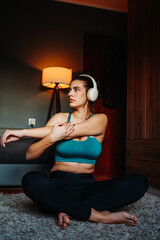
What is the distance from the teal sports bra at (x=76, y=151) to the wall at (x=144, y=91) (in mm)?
1100

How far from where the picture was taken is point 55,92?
14.0 ft

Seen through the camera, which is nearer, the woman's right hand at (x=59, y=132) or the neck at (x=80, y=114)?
the woman's right hand at (x=59, y=132)

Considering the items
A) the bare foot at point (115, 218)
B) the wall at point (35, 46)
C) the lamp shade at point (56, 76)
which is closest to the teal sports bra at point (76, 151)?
the bare foot at point (115, 218)

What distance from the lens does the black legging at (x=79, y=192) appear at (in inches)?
50.4

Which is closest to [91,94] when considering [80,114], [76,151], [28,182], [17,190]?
[80,114]

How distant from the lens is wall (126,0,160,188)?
2.51 metres

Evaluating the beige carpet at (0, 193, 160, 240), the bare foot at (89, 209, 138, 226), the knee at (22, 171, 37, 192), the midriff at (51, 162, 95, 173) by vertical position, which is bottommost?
the beige carpet at (0, 193, 160, 240)

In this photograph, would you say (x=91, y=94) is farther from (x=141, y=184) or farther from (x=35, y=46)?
(x=35, y=46)

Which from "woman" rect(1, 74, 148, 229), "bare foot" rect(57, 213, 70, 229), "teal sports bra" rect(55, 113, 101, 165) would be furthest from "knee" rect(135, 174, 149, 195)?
"bare foot" rect(57, 213, 70, 229)

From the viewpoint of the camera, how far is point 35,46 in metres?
4.41

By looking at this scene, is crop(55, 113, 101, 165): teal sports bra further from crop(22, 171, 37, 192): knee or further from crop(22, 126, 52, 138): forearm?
crop(22, 171, 37, 192): knee

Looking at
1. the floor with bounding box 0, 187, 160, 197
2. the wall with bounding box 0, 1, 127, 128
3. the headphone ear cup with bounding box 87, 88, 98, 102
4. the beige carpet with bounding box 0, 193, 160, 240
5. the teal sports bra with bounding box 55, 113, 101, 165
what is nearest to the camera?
the beige carpet with bounding box 0, 193, 160, 240

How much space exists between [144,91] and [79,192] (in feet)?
5.52

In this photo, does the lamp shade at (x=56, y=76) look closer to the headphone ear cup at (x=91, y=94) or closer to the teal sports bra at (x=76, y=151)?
the headphone ear cup at (x=91, y=94)
